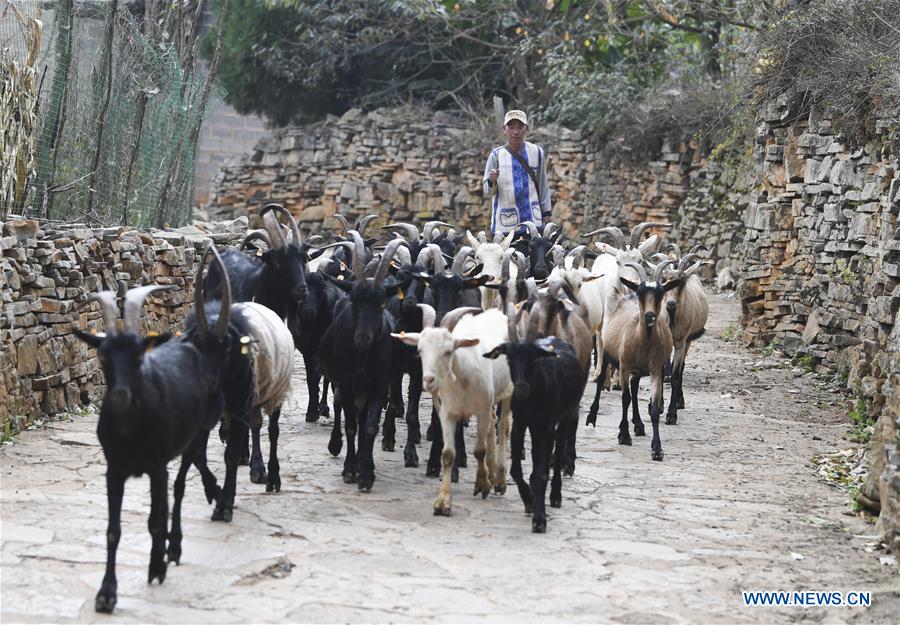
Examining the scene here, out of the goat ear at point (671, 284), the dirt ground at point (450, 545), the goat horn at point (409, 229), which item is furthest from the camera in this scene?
the goat horn at point (409, 229)

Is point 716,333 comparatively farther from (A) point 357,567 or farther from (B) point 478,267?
(A) point 357,567

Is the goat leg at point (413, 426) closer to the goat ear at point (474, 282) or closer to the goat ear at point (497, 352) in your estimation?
the goat ear at point (474, 282)

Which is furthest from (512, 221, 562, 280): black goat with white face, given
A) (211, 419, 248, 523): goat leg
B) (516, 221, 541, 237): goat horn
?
(211, 419, 248, 523): goat leg

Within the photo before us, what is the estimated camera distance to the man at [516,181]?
12188 millimetres

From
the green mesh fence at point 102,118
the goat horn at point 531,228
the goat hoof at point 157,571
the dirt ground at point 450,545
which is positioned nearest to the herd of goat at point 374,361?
the goat hoof at point 157,571

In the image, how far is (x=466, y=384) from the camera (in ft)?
23.5

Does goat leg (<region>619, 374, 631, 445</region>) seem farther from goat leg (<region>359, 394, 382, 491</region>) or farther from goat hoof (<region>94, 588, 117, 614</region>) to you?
goat hoof (<region>94, 588, 117, 614</region>)

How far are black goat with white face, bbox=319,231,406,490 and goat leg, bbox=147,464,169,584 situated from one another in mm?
2287

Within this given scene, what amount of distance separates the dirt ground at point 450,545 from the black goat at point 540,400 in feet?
0.76

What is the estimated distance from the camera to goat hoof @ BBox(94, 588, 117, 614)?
201 inches

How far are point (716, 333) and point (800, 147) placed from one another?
3.65 m

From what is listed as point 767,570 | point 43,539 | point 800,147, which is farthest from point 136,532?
point 800,147

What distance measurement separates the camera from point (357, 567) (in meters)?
5.95

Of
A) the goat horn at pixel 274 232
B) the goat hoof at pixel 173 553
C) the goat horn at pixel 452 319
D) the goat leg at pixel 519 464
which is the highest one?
the goat horn at pixel 274 232
